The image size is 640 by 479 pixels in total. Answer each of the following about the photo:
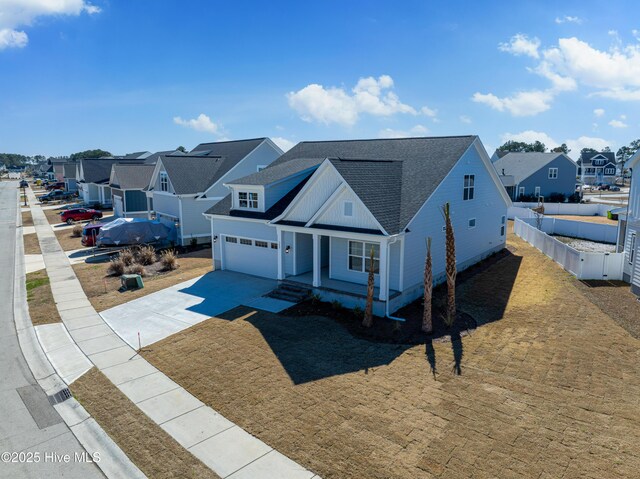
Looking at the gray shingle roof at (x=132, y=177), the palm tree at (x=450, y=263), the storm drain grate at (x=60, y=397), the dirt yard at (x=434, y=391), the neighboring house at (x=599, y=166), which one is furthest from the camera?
the neighboring house at (x=599, y=166)

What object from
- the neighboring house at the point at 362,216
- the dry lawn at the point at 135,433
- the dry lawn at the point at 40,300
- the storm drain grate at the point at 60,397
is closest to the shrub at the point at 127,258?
the dry lawn at the point at 40,300

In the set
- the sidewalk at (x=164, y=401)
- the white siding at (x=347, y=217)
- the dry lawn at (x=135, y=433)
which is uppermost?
the white siding at (x=347, y=217)

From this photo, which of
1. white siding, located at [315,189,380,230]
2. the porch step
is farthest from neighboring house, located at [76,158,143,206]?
white siding, located at [315,189,380,230]

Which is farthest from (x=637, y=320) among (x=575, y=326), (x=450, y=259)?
(x=450, y=259)

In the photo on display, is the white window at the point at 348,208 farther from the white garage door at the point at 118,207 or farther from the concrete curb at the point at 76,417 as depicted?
the white garage door at the point at 118,207

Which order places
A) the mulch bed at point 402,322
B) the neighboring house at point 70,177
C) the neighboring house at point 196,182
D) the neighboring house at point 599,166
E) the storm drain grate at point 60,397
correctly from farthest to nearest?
1. the neighboring house at point 599,166
2. the neighboring house at point 70,177
3. the neighboring house at point 196,182
4. the mulch bed at point 402,322
5. the storm drain grate at point 60,397

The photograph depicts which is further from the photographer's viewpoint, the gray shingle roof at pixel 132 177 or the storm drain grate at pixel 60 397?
the gray shingle roof at pixel 132 177

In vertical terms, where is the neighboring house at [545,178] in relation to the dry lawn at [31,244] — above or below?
above
